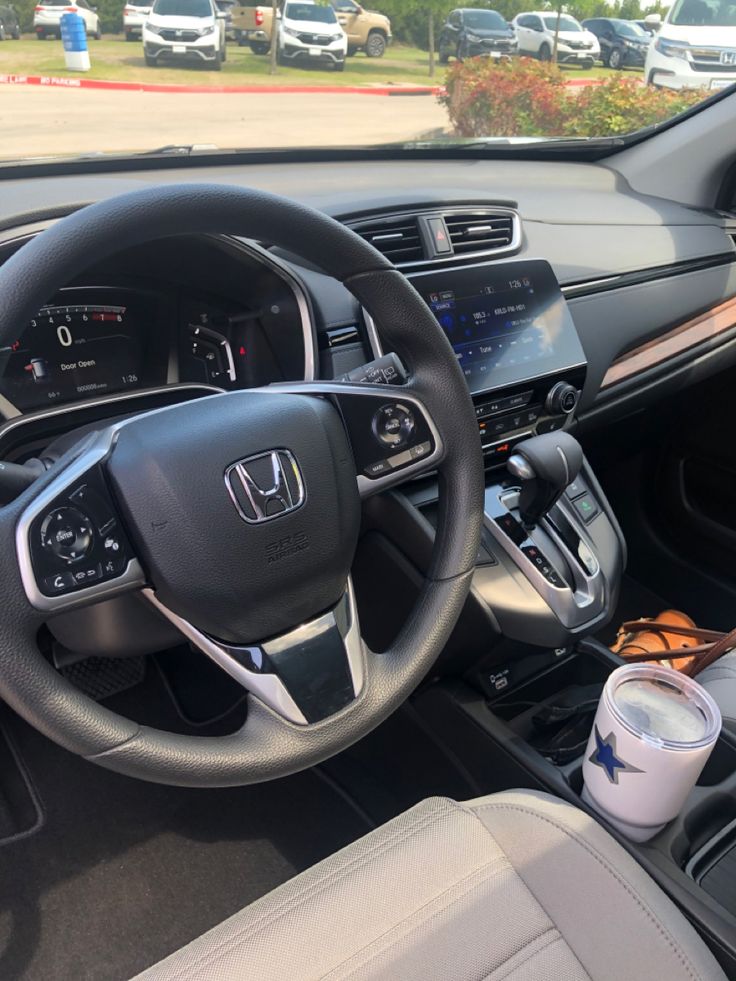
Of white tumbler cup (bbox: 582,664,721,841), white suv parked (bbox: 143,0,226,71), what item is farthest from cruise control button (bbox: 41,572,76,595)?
white suv parked (bbox: 143,0,226,71)

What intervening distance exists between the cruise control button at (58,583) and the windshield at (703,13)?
2.25 m

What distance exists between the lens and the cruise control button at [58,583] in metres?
0.89

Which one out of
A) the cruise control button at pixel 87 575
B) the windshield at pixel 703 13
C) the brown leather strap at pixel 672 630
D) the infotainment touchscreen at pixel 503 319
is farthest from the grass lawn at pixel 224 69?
the brown leather strap at pixel 672 630

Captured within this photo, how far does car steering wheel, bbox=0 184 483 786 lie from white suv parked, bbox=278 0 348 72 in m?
0.98

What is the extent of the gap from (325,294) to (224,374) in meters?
0.22

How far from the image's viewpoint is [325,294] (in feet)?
4.63

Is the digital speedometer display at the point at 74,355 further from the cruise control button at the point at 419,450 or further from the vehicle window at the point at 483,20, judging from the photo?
the vehicle window at the point at 483,20

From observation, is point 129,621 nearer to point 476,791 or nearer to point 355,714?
point 355,714

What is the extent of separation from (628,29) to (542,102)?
325 millimetres

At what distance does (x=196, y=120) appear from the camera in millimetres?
1802

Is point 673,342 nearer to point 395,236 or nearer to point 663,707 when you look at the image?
point 395,236

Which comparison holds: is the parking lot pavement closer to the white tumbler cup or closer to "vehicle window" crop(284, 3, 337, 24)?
"vehicle window" crop(284, 3, 337, 24)

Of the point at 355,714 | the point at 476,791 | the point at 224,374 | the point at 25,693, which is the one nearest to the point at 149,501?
the point at 25,693

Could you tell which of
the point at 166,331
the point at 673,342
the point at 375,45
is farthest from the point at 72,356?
the point at 673,342
